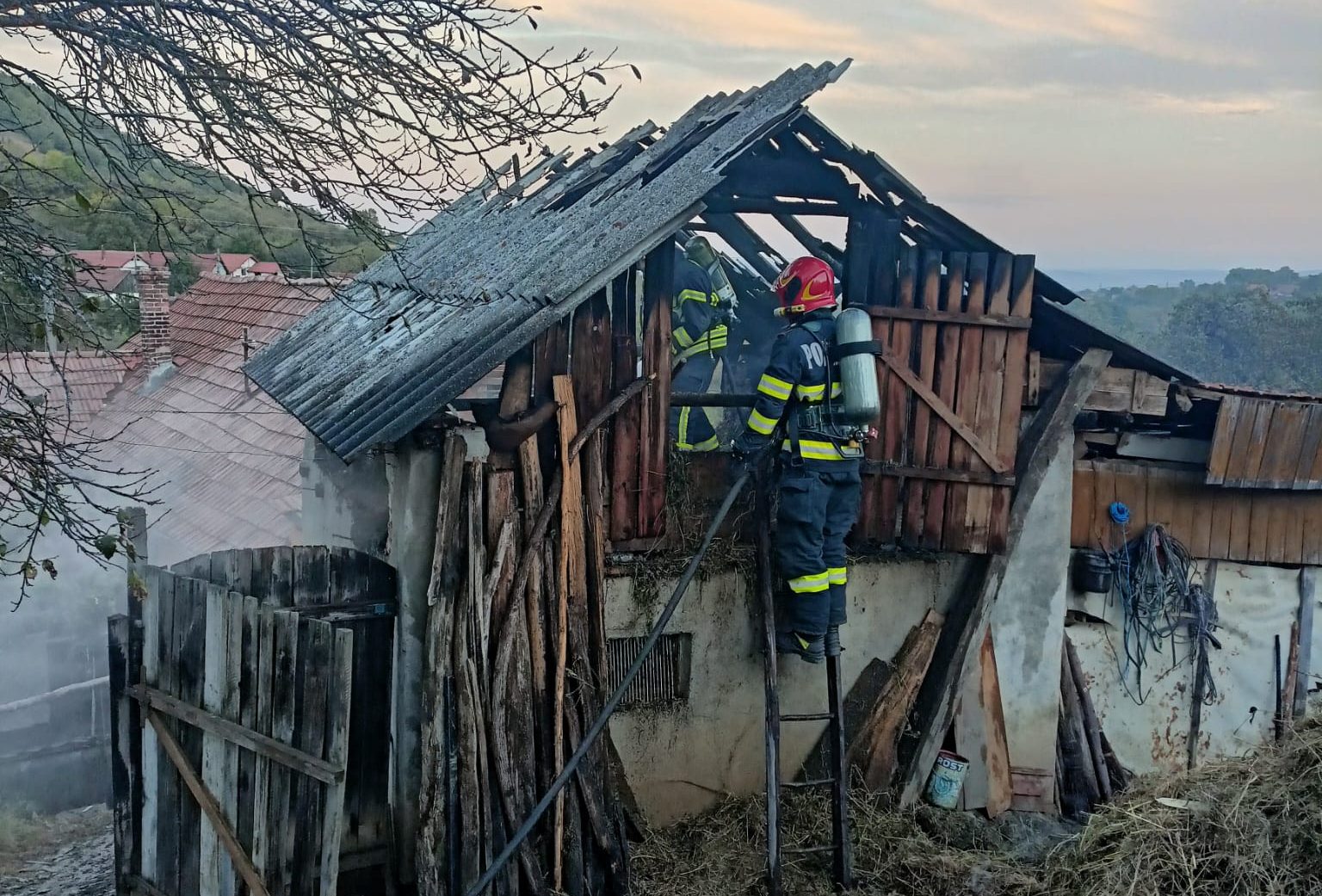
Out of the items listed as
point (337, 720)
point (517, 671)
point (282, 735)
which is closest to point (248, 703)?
point (282, 735)

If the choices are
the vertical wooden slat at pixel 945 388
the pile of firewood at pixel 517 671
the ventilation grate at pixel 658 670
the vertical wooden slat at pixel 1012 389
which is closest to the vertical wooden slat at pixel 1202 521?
the vertical wooden slat at pixel 1012 389

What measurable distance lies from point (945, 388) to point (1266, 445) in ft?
11.4

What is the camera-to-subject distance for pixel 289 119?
480 centimetres

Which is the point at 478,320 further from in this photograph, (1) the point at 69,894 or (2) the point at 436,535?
(1) the point at 69,894

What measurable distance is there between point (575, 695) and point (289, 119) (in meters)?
3.81

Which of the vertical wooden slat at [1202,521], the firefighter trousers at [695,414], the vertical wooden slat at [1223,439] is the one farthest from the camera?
the firefighter trousers at [695,414]

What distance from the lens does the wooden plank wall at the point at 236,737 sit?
5.39 m

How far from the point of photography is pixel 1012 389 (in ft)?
26.8

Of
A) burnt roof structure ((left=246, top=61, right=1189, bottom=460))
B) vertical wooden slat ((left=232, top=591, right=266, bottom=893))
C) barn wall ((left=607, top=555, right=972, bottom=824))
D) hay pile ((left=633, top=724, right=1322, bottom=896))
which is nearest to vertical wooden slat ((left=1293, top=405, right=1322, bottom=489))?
burnt roof structure ((left=246, top=61, right=1189, bottom=460))

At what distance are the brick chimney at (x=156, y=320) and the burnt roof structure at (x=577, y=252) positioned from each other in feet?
26.9

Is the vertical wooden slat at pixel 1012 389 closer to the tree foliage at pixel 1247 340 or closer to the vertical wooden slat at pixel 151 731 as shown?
the vertical wooden slat at pixel 151 731

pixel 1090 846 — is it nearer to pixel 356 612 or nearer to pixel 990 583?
pixel 990 583

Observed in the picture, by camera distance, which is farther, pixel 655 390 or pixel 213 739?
pixel 655 390

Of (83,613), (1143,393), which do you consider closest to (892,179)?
(1143,393)
